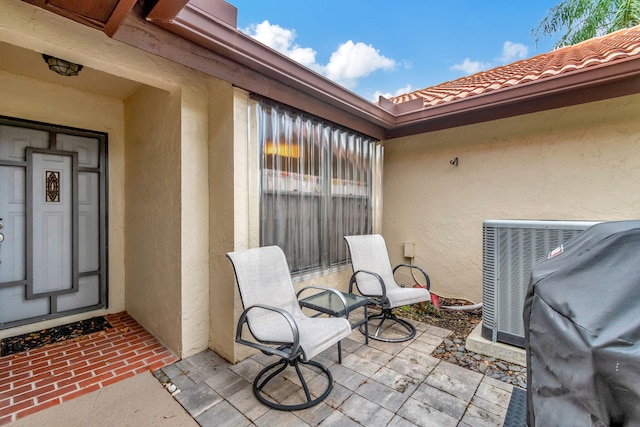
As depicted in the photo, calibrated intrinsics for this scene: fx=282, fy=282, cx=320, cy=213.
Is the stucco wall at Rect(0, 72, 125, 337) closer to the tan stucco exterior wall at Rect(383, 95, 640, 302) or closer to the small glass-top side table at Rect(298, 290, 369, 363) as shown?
the small glass-top side table at Rect(298, 290, 369, 363)

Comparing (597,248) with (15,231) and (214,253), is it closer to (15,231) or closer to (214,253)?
(214,253)

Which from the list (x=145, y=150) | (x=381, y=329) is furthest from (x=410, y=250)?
(x=145, y=150)

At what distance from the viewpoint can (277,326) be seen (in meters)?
2.58

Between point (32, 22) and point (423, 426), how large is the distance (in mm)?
4137

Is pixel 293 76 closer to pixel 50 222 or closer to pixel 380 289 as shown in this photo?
pixel 380 289

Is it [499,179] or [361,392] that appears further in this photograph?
[499,179]

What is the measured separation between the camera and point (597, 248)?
1.07 meters

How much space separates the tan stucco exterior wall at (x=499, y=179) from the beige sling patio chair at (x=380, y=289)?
114cm

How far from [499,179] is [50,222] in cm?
619

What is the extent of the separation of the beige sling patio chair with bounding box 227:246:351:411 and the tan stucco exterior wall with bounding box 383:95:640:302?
2803mm

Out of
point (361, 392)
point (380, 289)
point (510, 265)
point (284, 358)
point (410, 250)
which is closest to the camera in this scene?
point (284, 358)

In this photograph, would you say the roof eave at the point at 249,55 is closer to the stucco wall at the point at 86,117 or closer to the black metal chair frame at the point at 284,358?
the black metal chair frame at the point at 284,358

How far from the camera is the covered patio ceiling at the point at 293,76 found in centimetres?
204

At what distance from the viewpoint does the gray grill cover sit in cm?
76
